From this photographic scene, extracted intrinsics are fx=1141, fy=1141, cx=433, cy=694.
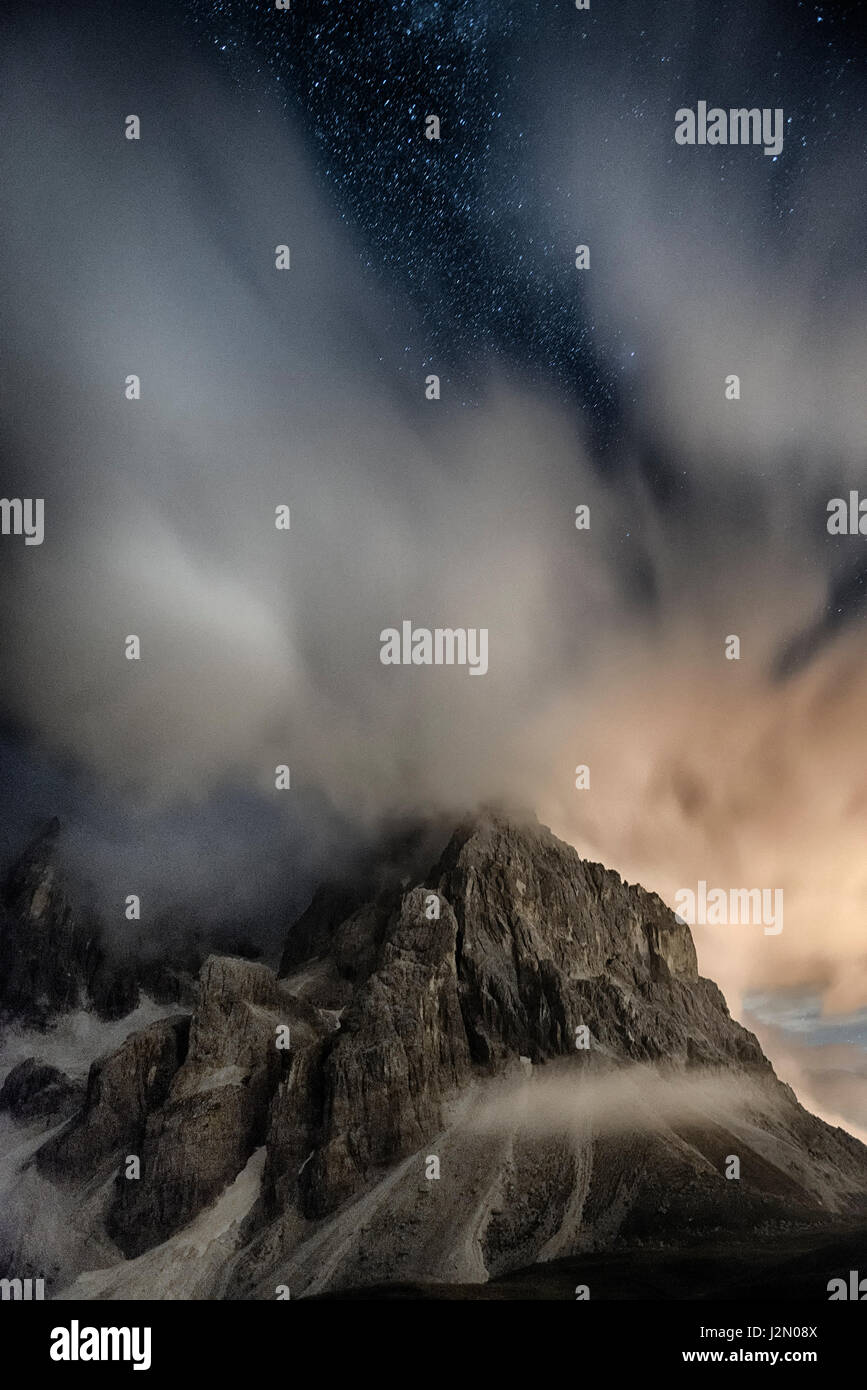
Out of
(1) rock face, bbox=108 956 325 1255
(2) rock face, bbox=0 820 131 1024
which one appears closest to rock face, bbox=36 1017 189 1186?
(1) rock face, bbox=108 956 325 1255

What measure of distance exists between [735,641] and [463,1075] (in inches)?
2476

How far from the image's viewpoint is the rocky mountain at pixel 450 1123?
96562 mm

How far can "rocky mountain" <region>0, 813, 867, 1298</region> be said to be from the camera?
9656 centimetres
